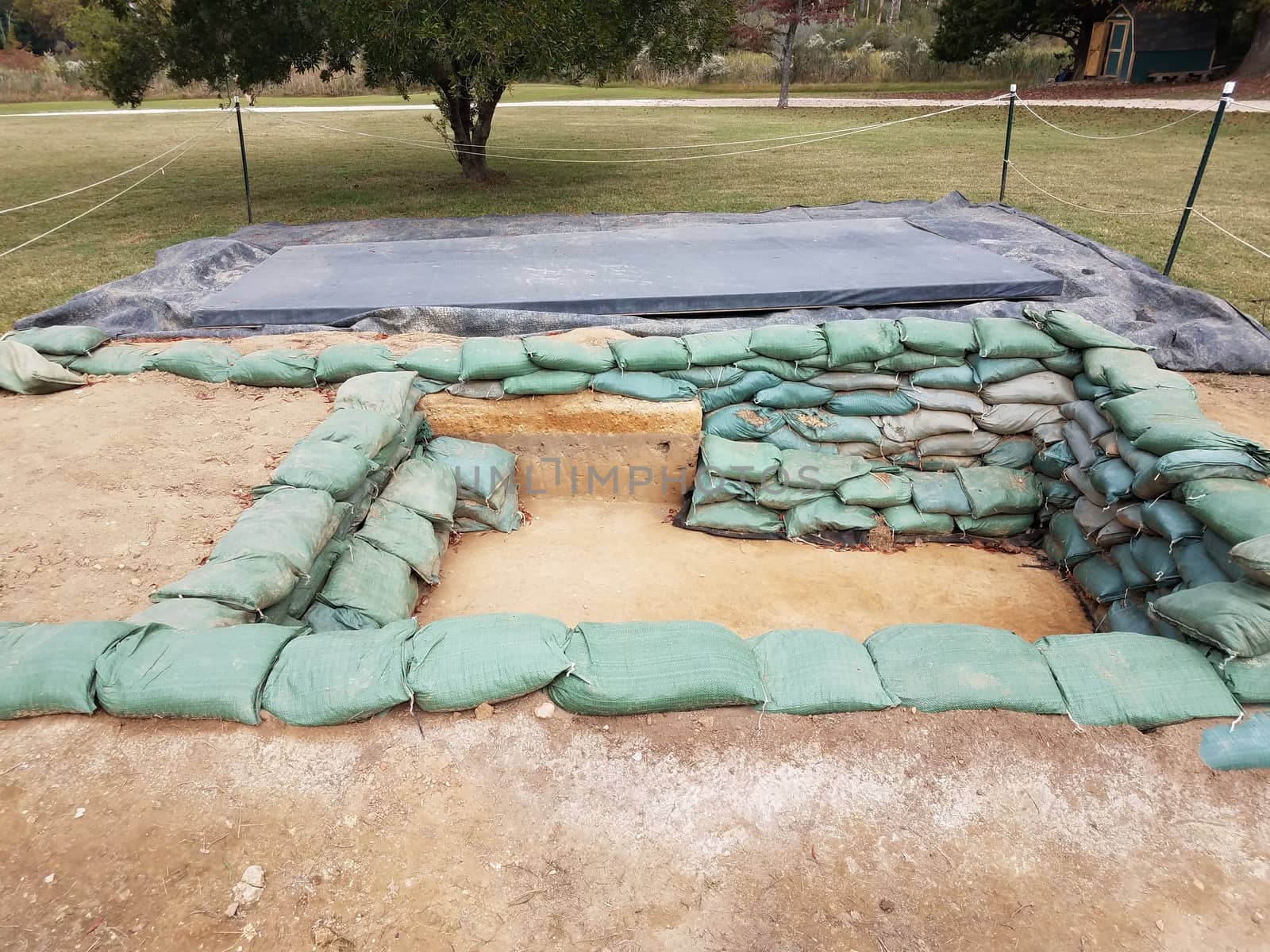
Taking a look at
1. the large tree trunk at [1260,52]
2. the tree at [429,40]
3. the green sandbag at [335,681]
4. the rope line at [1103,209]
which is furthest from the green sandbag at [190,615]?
the large tree trunk at [1260,52]

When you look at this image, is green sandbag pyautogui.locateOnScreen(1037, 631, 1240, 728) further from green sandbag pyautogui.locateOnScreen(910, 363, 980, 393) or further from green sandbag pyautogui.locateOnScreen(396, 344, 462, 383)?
green sandbag pyautogui.locateOnScreen(396, 344, 462, 383)

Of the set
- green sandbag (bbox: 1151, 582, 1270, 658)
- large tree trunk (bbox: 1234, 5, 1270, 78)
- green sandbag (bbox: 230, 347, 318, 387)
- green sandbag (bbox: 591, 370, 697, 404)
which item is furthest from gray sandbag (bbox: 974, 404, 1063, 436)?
large tree trunk (bbox: 1234, 5, 1270, 78)

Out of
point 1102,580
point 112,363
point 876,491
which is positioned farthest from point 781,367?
point 112,363

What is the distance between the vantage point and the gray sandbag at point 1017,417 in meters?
5.04

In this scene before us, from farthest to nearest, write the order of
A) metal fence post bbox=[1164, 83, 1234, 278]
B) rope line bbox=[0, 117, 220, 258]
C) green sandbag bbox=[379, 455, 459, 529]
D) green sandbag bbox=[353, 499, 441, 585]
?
rope line bbox=[0, 117, 220, 258]
metal fence post bbox=[1164, 83, 1234, 278]
green sandbag bbox=[379, 455, 459, 529]
green sandbag bbox=[353, 499, 441, 585]

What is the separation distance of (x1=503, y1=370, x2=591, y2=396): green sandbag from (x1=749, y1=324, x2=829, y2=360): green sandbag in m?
1.13

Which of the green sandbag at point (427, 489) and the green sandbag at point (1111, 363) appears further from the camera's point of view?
the green sandbag at point (1111, 363)

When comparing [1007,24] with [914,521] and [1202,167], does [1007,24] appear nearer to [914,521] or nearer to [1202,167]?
[1202,167]

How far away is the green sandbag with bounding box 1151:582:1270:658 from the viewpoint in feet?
8.44

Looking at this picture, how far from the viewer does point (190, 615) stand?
2693mm

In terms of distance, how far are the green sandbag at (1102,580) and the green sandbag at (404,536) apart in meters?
3.46

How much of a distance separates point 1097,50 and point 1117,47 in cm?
68

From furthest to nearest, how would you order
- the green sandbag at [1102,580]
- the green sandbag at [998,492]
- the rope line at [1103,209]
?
the rope line at [1103,209] < the green sandbag at [998,492] < the green sandbag at [1102,580]

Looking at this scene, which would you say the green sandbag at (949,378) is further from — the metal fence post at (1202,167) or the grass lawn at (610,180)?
the grass lawn at (610,180)
